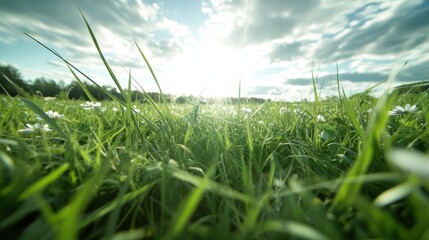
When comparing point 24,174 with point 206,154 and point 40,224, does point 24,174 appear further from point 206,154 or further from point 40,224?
point 206,154

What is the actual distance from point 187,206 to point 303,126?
167 cm

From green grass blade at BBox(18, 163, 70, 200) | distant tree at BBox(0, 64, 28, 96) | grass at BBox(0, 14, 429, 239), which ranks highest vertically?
distant tree at BBox(0, 64, 28, 96)

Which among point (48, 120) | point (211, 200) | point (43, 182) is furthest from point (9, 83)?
point (211, 200)

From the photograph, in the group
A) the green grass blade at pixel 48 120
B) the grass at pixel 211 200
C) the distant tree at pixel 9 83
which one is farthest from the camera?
the distant tree at pixel 9 83

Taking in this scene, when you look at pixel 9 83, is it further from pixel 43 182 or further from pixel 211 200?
pixel 211 200

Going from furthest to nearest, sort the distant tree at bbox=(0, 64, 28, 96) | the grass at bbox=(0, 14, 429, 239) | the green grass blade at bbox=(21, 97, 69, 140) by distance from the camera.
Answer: the distant tree at bbox=(0, 64, 28, 96)
the green grass blade at bbox=(21, 97, 69, 140)
the grass at bbox=(0, 14, 429, 239)

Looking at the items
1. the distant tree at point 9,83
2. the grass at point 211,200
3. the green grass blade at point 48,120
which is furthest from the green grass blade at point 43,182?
the distant tree at point 9,83

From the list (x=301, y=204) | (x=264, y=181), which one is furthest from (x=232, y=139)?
(x=301, y=204)

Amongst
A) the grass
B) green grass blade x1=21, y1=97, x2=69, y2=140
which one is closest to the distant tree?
green grass blade x1=21, y1=97, x2=69, y2=140

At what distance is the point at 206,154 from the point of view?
1.28 m

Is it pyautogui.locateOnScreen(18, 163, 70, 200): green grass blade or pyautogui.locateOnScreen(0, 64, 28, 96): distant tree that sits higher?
pyautogui.locateOnScreen(0, 64, 28, 96): distant tree

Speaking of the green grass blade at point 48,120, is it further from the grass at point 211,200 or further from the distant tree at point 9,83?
the distant tree at point 9,83

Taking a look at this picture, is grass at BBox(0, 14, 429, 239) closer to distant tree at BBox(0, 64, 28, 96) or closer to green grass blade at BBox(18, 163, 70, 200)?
green grass blade at BBox(18, 163, 70, 200)

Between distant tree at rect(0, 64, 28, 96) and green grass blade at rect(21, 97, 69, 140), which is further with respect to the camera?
distant tree at rect(0, 64, 28, 96)
